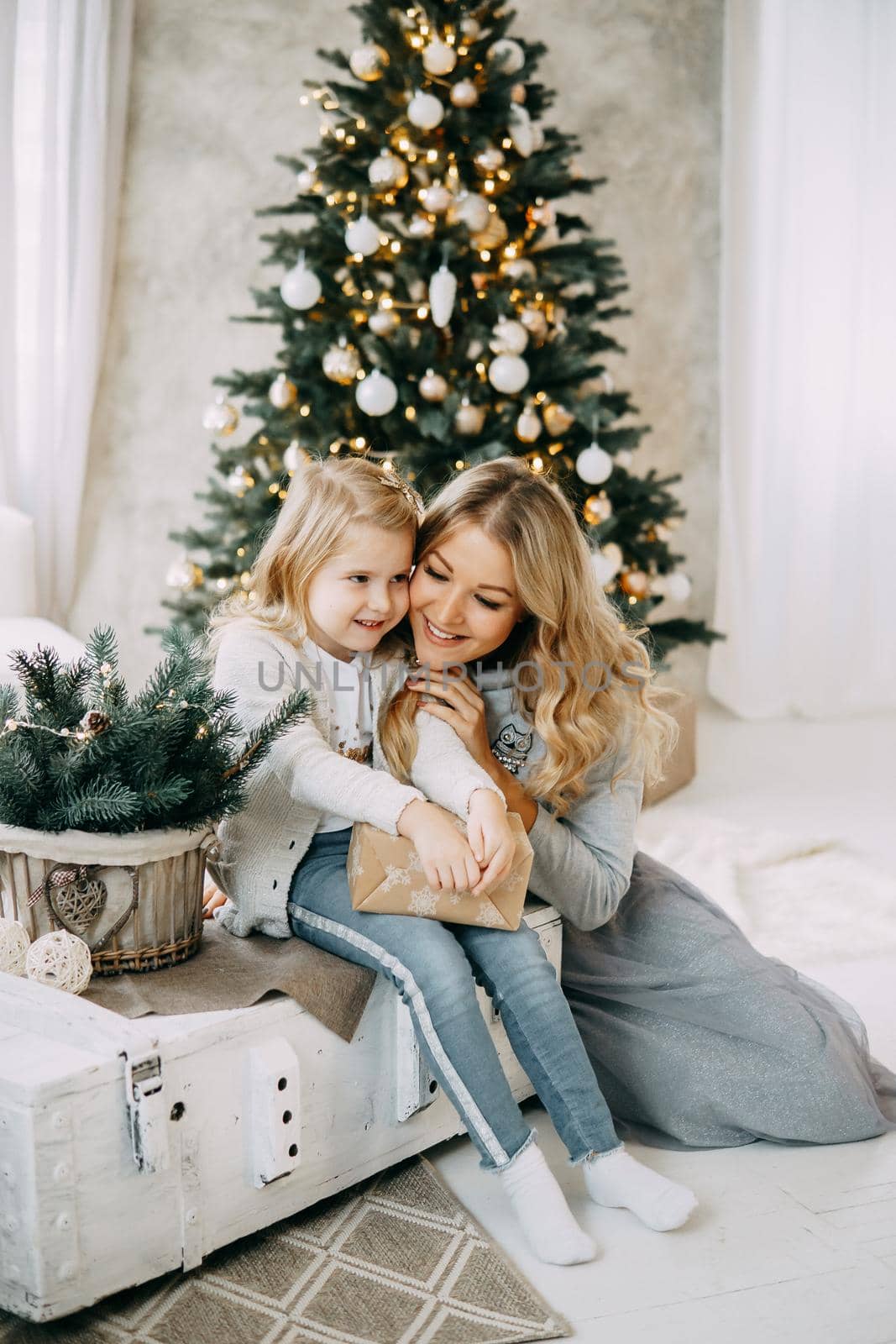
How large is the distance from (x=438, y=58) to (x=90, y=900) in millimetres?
2570

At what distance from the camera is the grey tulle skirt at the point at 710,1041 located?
1.79m

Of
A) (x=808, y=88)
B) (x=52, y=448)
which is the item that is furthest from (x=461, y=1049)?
(x=808, y=88)

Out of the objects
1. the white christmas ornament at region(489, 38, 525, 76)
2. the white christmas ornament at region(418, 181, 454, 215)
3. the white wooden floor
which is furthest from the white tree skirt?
the white christmas ornament at region(489, 38, 525, 76)

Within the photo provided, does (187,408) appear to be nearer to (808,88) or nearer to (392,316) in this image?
(392,316)

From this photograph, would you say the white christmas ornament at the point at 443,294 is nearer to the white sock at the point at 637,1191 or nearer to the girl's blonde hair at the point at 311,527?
the girl's blonde hair at the point at 311,527

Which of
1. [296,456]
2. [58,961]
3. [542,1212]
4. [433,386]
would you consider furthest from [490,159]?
[542,1212]

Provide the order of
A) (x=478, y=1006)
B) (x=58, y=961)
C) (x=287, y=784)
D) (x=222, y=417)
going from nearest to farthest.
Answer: (x=58, y=961) < (x=478, y=1006) < (x=287, y=784) < (x=222, y=417)

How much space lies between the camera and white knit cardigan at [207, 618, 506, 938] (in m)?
1.63

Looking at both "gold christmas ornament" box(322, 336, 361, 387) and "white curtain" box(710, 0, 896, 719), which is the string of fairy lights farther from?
"white curtain" box(710, 0, 896, 719)

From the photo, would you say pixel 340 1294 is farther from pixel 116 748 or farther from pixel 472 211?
pixel 472 211

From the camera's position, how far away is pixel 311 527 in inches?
72.2

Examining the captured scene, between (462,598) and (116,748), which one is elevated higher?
(462,598)

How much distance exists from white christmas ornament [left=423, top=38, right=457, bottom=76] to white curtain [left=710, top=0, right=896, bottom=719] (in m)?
1.96

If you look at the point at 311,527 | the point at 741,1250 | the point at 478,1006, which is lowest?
the point at 741,1250
